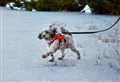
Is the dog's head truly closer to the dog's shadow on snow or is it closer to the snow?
the dog's shadow on snow

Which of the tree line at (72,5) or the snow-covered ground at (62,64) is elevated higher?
the snow-covered ground at (62,64)

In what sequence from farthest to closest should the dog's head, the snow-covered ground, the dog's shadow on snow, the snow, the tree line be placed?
the snow < the tree line < the dog's shadow on snow < the dog's head < the snow-covered ground

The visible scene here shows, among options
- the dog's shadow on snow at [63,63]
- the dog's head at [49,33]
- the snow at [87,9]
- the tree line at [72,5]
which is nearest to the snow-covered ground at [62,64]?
the dog's shadow on snow at [63,63]

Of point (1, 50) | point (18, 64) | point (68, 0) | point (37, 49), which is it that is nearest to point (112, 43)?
point (37, 49)

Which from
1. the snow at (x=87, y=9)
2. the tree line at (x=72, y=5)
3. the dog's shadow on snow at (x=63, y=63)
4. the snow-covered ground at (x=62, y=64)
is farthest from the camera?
the snow at (x=87, y=9)

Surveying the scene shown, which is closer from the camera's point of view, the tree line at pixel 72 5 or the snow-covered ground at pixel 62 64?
the snow-covered ground at pixel 62 64

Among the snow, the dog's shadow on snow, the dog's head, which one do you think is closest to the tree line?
the snow

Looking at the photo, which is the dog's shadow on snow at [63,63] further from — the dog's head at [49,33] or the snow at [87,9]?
the snow at [87,9]

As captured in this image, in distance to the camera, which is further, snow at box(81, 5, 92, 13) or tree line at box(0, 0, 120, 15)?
snow at box(81, 5, 92, 13)

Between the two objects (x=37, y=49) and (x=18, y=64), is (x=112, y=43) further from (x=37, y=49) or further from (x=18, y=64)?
(x=18, y=64)

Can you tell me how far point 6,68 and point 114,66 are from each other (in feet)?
6.56

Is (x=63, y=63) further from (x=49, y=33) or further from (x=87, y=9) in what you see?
(x=87, y=9)

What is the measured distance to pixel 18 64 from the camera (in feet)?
27.3

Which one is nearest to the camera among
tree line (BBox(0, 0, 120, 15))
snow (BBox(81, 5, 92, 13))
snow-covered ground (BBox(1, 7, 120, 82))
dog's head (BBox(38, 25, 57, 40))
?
snow-covered ground (BBox(1, 7, 120, 82))
